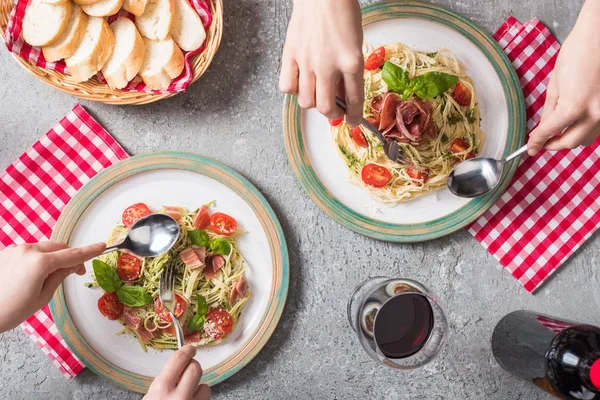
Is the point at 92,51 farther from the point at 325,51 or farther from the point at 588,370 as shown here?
the point at 588,370

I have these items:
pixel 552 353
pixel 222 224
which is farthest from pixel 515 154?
pixel 222 224

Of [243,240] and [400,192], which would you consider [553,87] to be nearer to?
[400,192]

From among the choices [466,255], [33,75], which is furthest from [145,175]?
[466,255]

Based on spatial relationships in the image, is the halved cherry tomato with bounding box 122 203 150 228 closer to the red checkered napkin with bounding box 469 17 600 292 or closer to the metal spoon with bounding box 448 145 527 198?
the metal spoon with bounding box 448 145 527 198

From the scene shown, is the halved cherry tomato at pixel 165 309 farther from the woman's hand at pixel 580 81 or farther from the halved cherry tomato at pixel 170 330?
the woman's hand at pixel 580 81

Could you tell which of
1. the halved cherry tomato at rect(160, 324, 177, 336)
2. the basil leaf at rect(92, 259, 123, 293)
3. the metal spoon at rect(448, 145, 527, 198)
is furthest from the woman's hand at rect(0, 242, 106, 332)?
the metal spoon at rect(448, 145, 527, 198)

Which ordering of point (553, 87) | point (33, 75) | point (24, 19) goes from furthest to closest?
point (33, 75)
point (24, 19)
point (553, 87)
